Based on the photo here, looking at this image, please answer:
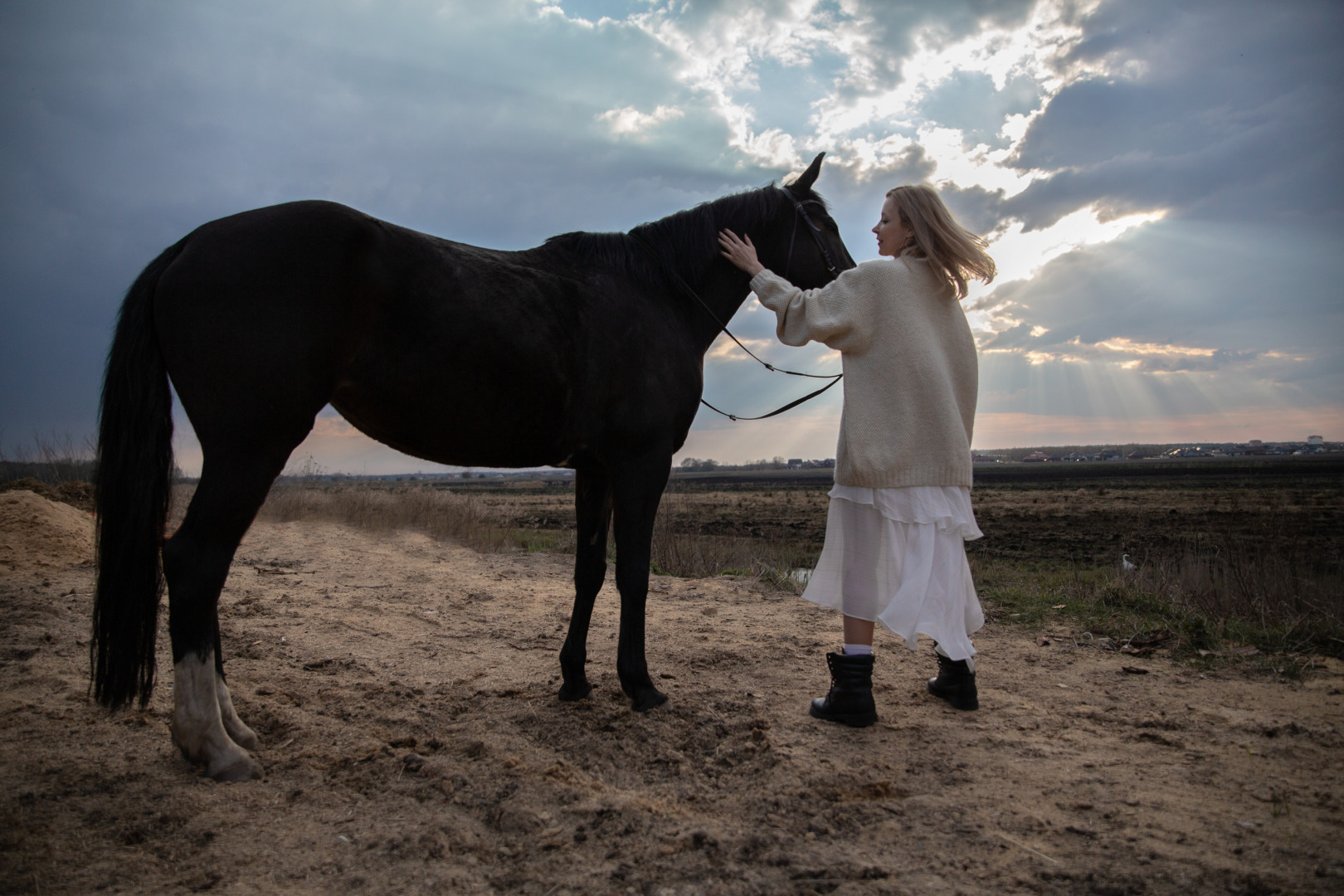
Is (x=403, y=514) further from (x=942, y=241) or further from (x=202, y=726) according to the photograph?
(x=942, y=241)

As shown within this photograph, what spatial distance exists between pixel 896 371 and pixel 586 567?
1.75 m

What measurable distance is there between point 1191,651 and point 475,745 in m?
4.19

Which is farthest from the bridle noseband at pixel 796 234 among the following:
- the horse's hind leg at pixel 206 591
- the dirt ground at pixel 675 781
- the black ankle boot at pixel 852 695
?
the horse's hind leg at pixel 206 591

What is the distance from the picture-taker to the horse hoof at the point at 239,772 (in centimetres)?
221

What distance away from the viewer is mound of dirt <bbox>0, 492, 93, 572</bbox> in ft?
19.4

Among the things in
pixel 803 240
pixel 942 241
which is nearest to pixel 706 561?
pixel 803 240

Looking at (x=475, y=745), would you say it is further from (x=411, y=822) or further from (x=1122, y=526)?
(x=1122, y=526)

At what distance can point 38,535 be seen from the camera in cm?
629

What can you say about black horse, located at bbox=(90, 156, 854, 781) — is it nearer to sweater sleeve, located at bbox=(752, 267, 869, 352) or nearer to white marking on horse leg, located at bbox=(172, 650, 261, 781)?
white marking on horse leg, located at bbox=(172, 650, 261, 781)

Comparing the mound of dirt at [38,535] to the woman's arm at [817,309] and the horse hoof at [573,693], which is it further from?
the woman's arm at [817,309]

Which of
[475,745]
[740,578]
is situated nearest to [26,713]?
[475,745]

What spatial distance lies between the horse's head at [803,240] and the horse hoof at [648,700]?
87.4 inches

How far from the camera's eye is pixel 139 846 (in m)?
1.80

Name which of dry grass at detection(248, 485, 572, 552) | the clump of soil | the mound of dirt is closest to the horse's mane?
the mound of dirt
